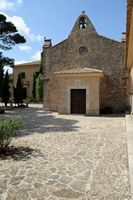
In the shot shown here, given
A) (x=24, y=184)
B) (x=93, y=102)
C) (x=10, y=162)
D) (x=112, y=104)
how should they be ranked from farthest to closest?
(x=112, y=104), (x=93, y=102), (x=10, y=162), (x=24, y=184)

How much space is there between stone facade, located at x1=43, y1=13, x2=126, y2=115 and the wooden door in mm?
1358

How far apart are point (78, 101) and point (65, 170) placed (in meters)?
14.7

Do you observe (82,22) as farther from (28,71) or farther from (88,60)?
(28,71)

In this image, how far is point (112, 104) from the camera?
20547mm

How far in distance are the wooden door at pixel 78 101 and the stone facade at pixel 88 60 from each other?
1.36 meters

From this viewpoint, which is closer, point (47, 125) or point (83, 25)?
point (47, 125)

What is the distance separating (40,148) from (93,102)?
1199cm

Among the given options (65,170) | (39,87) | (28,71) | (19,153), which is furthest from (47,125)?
(28,71)

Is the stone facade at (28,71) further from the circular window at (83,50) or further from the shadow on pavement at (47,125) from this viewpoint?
the shadow on pavement at (47,125)

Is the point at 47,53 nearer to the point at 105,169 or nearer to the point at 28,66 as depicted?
the point at 105,169

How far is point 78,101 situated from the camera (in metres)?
20.0

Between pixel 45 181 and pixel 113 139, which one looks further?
pixel 113 139

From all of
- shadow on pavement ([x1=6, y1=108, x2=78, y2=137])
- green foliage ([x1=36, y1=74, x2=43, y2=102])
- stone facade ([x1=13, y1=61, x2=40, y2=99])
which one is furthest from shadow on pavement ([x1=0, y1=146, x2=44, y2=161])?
stone facade ([x1=13, y1=61, x2=40, y2=99])

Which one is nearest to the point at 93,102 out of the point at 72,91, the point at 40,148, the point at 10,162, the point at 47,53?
the point at 72,91
